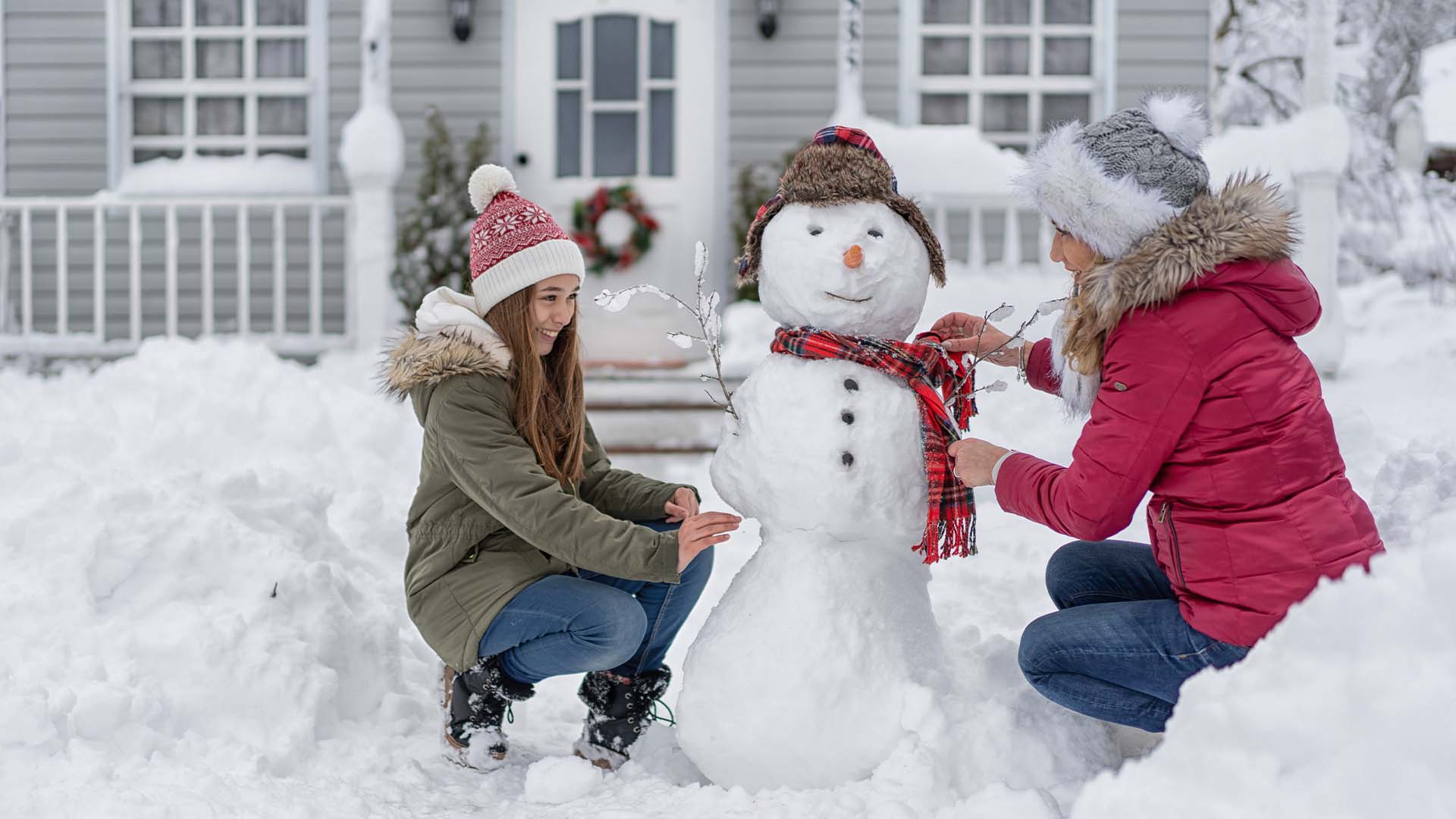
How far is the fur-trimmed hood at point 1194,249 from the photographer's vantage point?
70.4 inches

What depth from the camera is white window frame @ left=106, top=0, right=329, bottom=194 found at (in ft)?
22.3

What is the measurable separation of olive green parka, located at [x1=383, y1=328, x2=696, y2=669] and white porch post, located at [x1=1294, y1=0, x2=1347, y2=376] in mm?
4122

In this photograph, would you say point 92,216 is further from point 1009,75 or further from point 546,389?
point 546,389

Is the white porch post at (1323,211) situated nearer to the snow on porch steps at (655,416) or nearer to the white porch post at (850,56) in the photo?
the white porch post at (850,56)

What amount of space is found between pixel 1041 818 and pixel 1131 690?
30 cm

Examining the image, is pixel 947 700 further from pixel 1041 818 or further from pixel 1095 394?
pixel 1095 394

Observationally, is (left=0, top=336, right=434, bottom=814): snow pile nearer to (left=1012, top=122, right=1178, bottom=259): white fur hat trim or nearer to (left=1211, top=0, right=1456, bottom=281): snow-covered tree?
(left=1012, top=122, right=1178, bottom=259): white fur hat trim

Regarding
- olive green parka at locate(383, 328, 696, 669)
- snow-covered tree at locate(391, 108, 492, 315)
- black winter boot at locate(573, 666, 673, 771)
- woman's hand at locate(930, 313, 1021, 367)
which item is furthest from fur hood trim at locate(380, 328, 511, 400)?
snow-covered tree at locate(391, 108, 492, 315)

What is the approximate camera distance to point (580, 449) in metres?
2.57

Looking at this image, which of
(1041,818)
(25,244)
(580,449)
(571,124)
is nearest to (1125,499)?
(1041,818)

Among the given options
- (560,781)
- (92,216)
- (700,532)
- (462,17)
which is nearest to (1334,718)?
(700,532)

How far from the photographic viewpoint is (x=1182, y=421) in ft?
5.87

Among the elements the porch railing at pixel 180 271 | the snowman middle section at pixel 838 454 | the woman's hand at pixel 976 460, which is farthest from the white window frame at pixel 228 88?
the woman's hand at pixel 976 460

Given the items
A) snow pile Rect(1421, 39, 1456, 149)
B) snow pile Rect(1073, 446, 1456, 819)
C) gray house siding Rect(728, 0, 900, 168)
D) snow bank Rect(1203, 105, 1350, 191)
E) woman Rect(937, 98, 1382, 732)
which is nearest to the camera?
snow pile Rect(1073, 446, 1456, 819)
